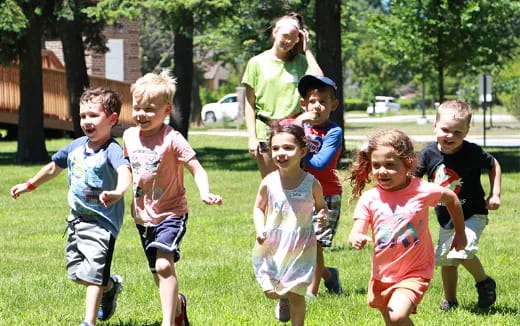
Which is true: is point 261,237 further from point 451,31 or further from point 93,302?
point 451,31

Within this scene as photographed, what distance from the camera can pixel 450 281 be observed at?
7.20 metres

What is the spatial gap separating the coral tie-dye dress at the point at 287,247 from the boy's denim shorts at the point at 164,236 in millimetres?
583

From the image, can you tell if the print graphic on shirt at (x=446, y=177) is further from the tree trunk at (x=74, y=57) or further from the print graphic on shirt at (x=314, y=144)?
the tree trunk at (x=74, y=57)

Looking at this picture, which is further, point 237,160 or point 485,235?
point 237,160

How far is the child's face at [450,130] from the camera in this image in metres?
6.62

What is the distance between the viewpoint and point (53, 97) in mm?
33688

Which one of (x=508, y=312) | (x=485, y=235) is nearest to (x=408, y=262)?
(x=508, y=312)

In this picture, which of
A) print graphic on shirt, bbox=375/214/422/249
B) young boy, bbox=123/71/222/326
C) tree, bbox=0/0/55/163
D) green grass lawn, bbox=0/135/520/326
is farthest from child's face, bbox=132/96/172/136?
tree, bbox=0/0/55/163

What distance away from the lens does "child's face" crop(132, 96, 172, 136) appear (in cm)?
620

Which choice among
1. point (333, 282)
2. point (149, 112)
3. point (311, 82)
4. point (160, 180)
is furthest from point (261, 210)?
point (333, 282)

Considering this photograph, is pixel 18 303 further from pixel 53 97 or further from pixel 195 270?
pixel 53 97

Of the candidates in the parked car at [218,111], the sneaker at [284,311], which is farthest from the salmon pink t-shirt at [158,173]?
the parked car at [218,111]

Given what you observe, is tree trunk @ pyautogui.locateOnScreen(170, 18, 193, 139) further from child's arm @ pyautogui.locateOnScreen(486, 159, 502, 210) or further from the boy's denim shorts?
the boy's denim shorts

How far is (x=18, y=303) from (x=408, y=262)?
347cm
